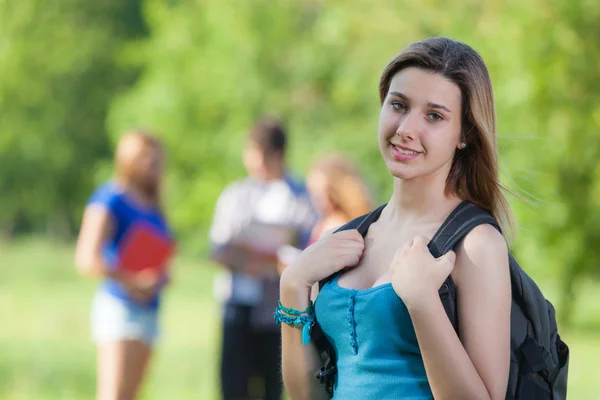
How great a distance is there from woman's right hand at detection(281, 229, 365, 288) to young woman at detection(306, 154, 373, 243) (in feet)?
11.9

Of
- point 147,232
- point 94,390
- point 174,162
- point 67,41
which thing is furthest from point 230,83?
point 147,232

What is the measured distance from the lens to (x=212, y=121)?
33.8 metres

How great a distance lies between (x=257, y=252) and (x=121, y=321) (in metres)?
0.97

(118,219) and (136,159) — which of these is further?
(136,159)

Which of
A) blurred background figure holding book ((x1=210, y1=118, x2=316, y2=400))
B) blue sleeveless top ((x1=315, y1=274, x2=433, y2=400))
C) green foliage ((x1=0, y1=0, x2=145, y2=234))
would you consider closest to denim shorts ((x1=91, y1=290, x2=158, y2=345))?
blurred background figure holding book ((x1=210, y1=118, x2=316, y2=400))

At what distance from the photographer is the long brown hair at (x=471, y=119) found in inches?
88.8

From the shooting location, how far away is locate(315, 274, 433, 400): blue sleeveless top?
218cm

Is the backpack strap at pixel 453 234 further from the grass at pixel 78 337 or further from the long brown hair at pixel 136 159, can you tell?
the grass at pixel 78 337

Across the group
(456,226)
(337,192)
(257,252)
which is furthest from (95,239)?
(456,226)

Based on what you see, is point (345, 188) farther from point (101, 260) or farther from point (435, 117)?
point (435, 117)

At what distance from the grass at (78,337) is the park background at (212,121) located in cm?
6

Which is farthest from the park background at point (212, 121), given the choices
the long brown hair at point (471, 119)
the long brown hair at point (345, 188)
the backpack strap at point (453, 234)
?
the long brown hair at point (345, 188)

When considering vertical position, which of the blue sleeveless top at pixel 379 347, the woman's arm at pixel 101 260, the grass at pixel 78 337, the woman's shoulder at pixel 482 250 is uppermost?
the grass at pixel 78 337

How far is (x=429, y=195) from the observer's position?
2320 mm
